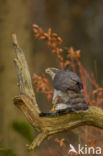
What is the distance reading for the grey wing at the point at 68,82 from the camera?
1273 mm

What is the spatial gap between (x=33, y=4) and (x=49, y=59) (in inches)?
41.7

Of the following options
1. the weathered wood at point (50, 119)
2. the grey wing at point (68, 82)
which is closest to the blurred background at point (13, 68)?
the weathered wood at point (50, 119)

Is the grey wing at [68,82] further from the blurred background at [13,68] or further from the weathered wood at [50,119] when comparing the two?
the blurred background at [13,68]

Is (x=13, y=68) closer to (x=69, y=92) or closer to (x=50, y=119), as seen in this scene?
(x=50, y=119)

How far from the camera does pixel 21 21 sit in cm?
256

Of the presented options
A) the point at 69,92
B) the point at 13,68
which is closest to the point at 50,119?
the point at 69,92

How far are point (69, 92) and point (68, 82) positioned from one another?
0.04m

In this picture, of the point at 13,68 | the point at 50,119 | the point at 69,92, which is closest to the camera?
the point at 69,92

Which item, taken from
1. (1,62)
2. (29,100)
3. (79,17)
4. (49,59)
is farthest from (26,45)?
(79,17)

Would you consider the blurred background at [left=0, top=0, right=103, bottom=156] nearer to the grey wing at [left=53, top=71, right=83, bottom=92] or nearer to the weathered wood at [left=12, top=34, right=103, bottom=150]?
the weathered wood at [left=12, top=34, right=103, bottom=150]

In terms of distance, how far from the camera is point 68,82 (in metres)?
1.28

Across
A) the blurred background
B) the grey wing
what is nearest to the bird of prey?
the grey wing

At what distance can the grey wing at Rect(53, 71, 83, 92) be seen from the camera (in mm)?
1273

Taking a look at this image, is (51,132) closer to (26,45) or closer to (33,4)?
(26,45)
